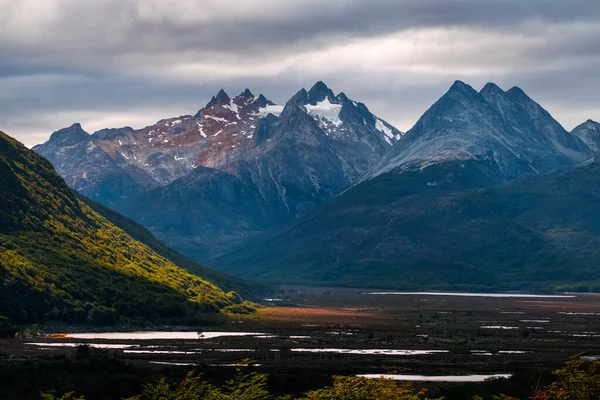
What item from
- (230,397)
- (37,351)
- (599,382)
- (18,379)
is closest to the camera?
(599,382)

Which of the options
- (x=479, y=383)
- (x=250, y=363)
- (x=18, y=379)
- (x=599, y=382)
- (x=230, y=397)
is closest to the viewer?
(x=599, y=382)

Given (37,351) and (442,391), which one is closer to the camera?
(442,391)

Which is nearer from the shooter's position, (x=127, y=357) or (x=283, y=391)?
(x=283, y=391)

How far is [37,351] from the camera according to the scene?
200m

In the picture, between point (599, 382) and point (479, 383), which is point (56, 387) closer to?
point (479, 383)

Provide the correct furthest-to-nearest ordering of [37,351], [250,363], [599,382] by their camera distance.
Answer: [37,351] < [250,363] < [599,382]

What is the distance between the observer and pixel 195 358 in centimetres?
19812

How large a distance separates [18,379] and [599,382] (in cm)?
8245

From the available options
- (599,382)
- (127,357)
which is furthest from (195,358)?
(599,382)

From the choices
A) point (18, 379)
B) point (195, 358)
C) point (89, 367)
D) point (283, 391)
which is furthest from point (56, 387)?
point (195, 358)

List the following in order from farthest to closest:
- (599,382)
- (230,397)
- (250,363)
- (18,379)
Answer: (250,363) → (18,379) → (230,397) → (599,382)

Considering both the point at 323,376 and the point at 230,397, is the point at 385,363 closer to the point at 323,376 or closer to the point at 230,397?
the point at 323,376

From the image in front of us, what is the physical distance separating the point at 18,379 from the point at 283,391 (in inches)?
→ 1368

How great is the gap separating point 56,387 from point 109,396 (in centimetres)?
681
